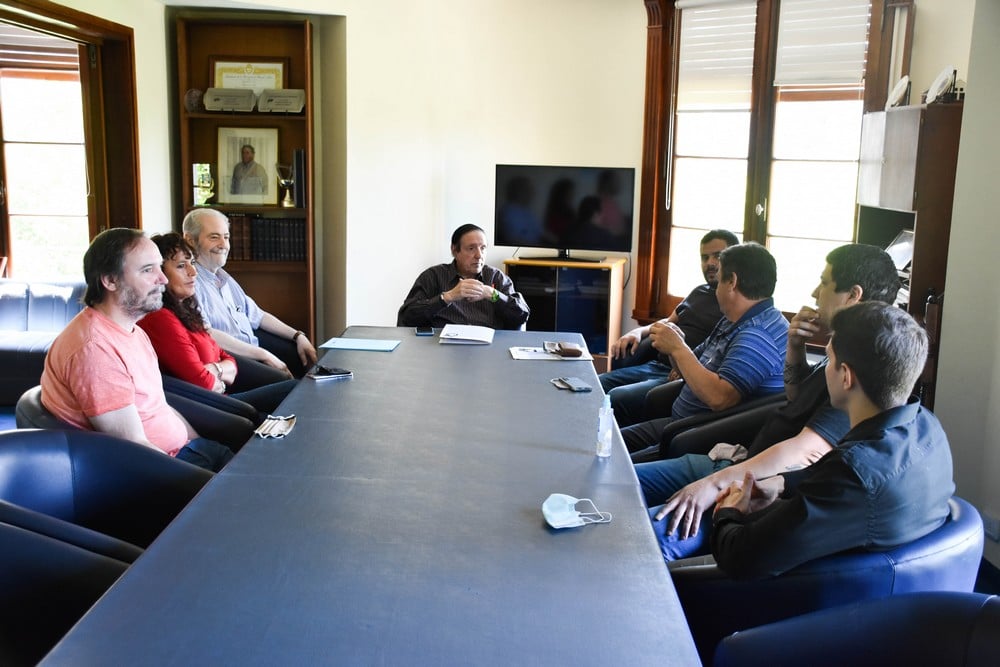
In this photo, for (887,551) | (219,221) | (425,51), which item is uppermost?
(425,51)

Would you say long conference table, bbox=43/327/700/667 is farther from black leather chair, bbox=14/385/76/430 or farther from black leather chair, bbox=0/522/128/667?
black leather chair, bbox=14/385/76/430

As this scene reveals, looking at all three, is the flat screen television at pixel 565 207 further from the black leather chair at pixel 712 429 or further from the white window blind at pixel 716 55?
the black leather chair at pixel 712 429

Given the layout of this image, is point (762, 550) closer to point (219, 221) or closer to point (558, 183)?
point (219, 221)

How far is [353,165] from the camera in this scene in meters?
5.91

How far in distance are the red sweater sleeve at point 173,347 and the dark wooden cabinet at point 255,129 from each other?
8.75 feet

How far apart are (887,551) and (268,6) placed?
4990mm

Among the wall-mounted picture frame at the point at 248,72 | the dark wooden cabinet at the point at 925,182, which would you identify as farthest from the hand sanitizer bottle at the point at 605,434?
the wall-mounted picture frame at the point at 248,72

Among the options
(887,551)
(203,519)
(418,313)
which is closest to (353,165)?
(418,313)

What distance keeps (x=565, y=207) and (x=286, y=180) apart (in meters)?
1.88

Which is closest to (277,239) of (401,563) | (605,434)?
(605,434)

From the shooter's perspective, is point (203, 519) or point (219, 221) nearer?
point (203, 519)

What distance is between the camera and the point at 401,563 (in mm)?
1712

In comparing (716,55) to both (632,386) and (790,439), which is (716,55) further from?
(790,439)

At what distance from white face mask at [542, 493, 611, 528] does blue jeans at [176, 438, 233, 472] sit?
4.21ft
